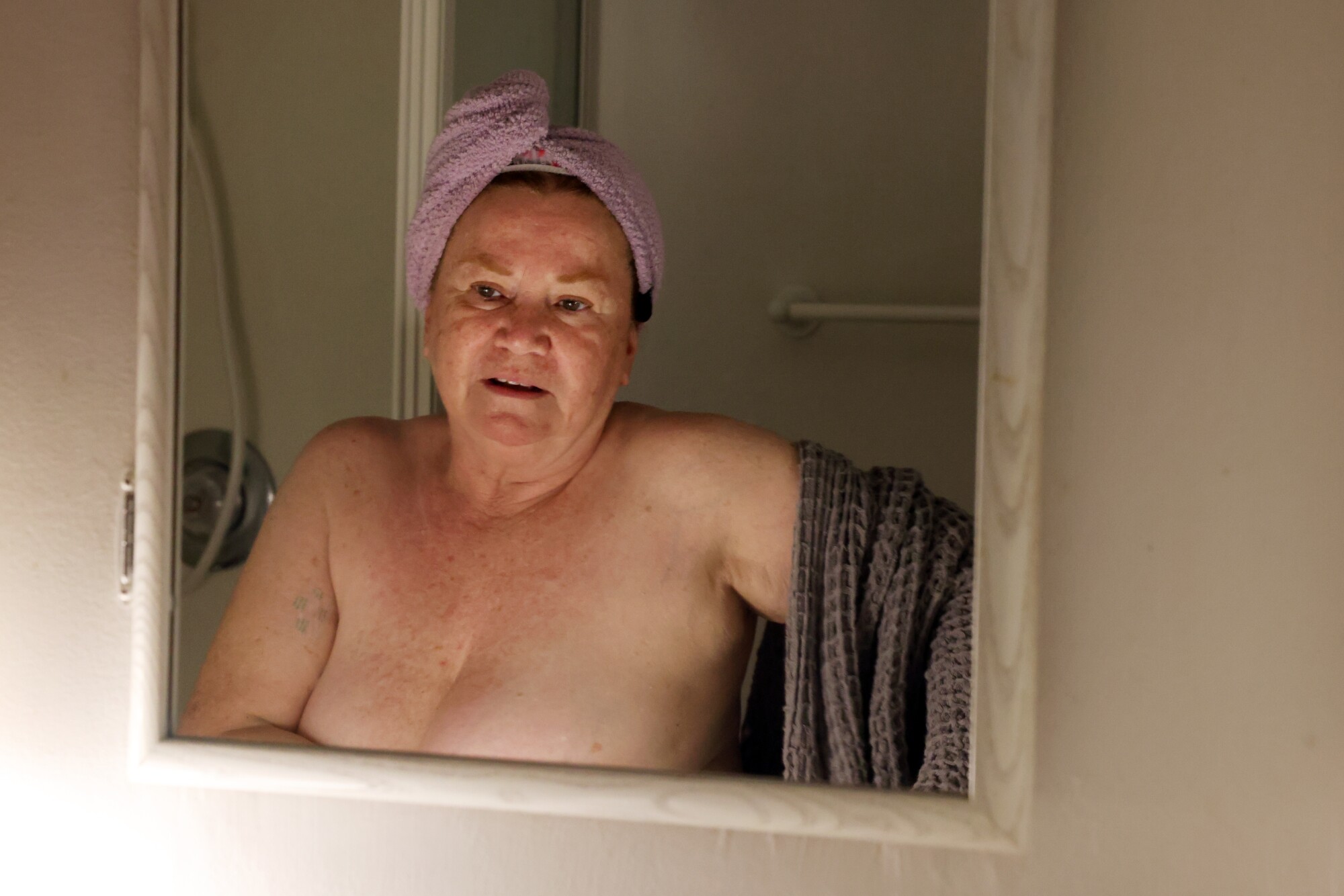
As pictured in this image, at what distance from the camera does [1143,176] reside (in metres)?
0.69

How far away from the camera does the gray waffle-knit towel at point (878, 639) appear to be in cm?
70

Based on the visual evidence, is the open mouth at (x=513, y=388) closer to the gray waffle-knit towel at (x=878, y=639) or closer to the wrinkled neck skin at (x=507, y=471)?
the wrinkled neck skin at (x=507, y=471)

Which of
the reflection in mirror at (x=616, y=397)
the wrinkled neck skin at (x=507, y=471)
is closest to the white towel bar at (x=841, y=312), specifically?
the reflection in mirror at (x=616, y=397)

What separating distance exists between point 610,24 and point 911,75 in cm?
19

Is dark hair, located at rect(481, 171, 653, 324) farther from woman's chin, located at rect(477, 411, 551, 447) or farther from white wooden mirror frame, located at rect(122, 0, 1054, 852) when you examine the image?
white wooden mirror frame, located at rect(122, 0, 1054, 852)

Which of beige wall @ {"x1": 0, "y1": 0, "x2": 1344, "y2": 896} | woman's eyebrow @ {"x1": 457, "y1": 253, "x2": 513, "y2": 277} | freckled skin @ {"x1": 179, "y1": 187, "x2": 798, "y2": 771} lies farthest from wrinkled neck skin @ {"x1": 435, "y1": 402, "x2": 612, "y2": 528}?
beige wall @ {"x1": 0, "y1": 0, "x2": 1344, "y2": 896}

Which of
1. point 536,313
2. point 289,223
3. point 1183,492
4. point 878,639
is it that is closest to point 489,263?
point 536,313

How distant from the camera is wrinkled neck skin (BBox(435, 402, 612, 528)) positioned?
742mm

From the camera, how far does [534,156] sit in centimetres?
72

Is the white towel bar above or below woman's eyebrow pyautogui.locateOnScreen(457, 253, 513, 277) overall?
below

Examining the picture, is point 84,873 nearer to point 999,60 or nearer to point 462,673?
point 462,673

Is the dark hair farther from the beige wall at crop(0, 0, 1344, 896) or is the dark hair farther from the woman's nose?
the beige wall at crop(0, 0, 1344, 896)

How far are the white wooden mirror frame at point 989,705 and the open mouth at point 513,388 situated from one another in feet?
0.77

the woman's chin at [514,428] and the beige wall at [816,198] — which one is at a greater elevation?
the beige wall at [816,198]
